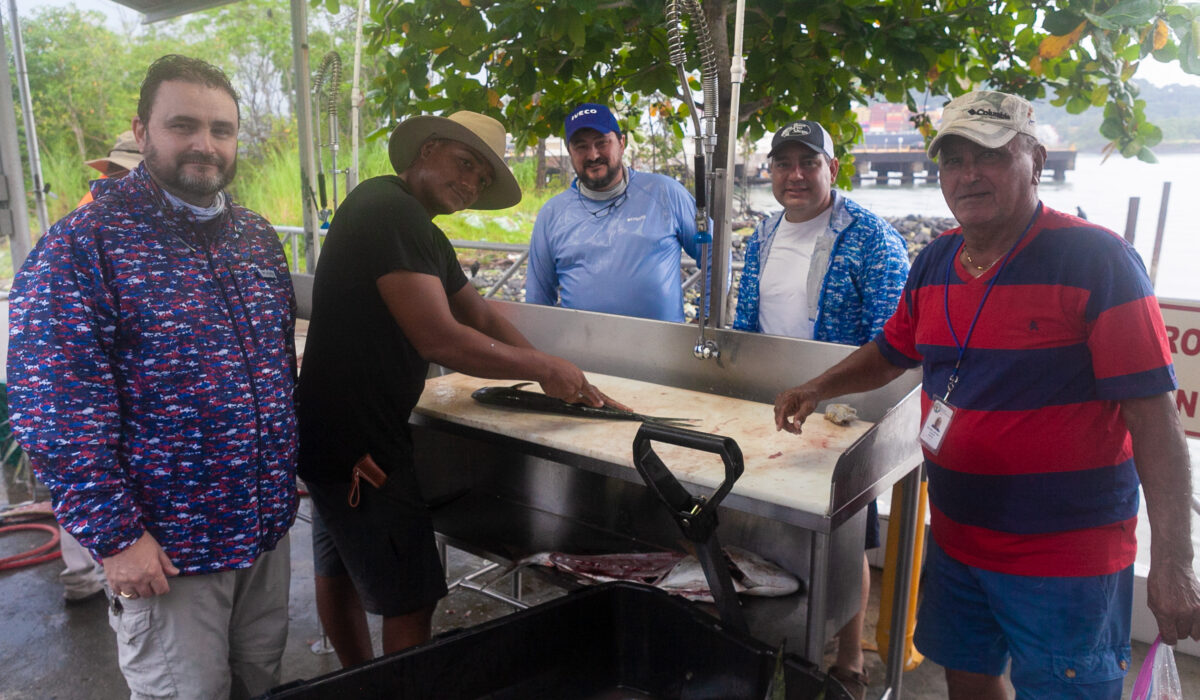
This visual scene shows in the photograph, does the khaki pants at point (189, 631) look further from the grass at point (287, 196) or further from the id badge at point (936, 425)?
the grass at point (287, 196)

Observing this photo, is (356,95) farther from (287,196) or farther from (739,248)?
(287,196)

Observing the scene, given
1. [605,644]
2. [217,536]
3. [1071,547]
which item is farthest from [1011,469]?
[217,536]

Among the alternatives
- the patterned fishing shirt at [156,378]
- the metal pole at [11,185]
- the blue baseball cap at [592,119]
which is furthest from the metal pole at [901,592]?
the metal pole at [11,185]

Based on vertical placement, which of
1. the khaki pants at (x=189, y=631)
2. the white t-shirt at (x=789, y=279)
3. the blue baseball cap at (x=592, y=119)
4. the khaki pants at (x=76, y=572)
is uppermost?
the blue baseball cap at (x=592, y=119)

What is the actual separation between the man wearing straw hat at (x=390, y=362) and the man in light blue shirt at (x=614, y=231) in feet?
3.40

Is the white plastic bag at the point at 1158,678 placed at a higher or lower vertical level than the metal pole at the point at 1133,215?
lower

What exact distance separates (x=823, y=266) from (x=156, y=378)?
1.86 meters

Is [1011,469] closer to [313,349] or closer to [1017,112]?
[1017,112]

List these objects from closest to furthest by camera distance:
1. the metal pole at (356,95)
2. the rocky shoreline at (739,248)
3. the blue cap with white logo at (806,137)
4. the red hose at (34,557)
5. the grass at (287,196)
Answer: the blue cap with white logo at (806,137) → the metal pole at (356,95) → the red hose at (34,557) → the rocky shoreline at (739,248) → the grass at (287,196)

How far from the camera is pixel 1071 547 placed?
1474mm

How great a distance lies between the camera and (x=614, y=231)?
10.0 feet

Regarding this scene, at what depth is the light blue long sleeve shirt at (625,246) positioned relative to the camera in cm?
303

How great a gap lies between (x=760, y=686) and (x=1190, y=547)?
30.1 inches

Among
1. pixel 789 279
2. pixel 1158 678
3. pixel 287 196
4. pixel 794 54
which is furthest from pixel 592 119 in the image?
pixel 287 196
